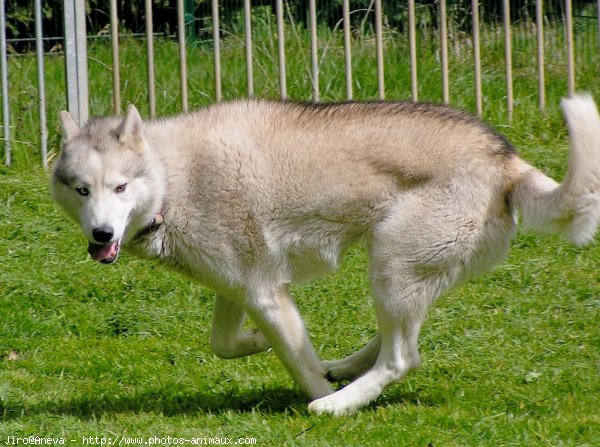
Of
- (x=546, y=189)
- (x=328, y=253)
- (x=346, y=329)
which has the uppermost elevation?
(x=546, y=189)

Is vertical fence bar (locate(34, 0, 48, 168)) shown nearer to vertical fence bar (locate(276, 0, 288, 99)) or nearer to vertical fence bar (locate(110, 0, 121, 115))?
vertical fence bar (locate(110, 0, 121, 115))

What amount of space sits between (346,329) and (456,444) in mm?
1931

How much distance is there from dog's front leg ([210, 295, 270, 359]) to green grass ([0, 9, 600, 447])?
23cm

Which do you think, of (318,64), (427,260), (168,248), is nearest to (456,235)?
(427,260)

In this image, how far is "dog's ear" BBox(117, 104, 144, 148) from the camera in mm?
5332

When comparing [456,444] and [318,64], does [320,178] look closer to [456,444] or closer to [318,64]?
[456,444]

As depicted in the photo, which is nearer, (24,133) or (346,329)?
(346,329)

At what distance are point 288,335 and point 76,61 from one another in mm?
4474

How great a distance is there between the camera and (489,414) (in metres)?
5.21

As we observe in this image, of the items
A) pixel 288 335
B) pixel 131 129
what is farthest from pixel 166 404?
pixel 131 129

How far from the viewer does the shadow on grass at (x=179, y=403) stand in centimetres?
539

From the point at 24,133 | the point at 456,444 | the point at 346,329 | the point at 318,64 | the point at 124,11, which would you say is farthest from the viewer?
the point at 124,11

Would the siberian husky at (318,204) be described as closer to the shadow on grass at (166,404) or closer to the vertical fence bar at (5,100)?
the shadow on grass at (166,404)

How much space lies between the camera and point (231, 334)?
5625 millimetres
